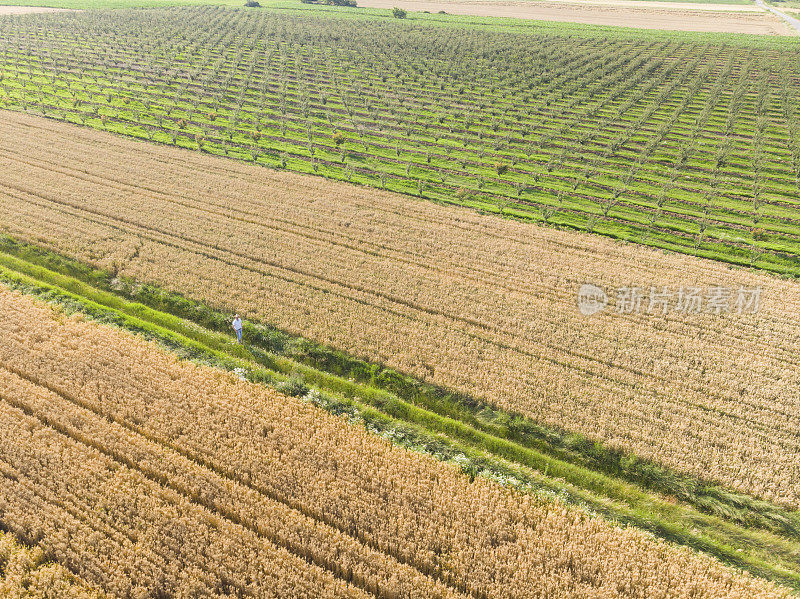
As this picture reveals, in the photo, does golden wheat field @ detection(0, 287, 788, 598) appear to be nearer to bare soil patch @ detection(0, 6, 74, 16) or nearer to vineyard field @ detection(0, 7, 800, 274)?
vineyard field @ detection(0, 7, 800, 274)

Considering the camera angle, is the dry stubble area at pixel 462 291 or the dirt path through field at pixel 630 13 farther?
the dirt path through field at pixel 630 13

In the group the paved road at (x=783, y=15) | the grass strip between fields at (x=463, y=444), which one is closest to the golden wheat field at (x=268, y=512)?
the grass strip between fields at (x=463, y=444)

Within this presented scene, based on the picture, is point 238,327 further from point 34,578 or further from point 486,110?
point 486,110

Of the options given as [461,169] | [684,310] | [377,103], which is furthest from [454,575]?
[377,103]

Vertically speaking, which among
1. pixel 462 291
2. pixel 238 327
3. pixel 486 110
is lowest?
pixel 238 327

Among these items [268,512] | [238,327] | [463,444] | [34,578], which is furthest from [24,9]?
[463,444]

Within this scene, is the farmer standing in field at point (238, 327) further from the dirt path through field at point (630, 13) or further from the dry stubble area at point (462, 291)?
the dirt path through field at point (630, 13)
